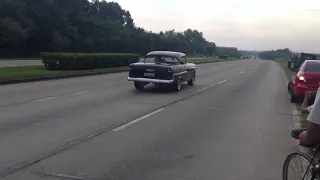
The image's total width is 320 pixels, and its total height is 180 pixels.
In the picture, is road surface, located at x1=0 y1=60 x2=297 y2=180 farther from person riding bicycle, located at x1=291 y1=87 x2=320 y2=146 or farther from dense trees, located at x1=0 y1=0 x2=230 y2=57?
dense trees, located at x1=0 y1=0 x2=230 y2=57

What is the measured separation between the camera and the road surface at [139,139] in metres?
6.00

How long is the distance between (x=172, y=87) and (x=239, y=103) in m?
4.40

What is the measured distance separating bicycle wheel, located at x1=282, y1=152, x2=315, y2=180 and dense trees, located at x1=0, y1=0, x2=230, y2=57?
2058 inches

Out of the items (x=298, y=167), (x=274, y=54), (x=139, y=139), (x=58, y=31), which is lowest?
(x=274, y=54)

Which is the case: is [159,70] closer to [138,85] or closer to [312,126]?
[138,85]

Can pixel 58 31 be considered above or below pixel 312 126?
above

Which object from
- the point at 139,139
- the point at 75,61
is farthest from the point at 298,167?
the point at 75,61

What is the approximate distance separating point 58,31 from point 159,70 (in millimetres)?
50406

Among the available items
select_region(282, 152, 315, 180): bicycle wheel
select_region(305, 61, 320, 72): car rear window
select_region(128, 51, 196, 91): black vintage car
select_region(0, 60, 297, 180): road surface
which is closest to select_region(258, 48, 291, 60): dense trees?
select_region(128, 51, 196, 91): black vintage car

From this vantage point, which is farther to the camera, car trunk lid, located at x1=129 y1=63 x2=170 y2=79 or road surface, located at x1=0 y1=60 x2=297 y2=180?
car trunk lid, located at x1=129 y1=63 x2=170 y2=79

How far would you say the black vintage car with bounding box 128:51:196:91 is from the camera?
1723 centimetres

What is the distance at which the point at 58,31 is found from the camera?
64.6 meters

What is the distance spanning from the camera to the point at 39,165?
6.05 m

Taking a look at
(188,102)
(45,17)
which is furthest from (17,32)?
(188,102)
